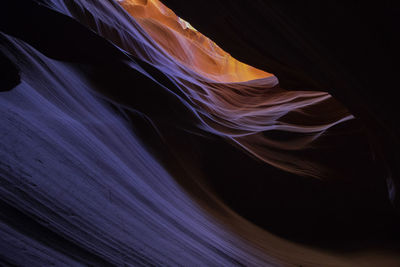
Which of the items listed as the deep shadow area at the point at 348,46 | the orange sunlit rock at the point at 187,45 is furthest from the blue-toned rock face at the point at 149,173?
the orange sunlit rock at the point at 187,45

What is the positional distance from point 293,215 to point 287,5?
2260 mm

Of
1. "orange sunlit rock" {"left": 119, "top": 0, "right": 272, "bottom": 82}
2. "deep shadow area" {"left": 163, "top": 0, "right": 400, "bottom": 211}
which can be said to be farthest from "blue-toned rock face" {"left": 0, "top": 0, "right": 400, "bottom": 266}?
"orange sunlit rock" {"left": 119, "top": 0, "right": 272, "bottom": 82}

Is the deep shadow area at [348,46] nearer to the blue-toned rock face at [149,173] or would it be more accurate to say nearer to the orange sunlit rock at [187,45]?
the blue-toned rock face at [149,173]

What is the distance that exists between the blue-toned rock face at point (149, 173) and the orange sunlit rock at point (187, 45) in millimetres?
6191

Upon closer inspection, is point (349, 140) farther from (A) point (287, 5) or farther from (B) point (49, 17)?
(B) point (49, 17)

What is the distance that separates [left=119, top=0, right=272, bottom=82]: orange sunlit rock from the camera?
11.0 m

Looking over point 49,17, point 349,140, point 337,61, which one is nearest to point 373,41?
point 337,61

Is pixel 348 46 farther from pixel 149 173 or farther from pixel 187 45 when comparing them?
pixel 187 45

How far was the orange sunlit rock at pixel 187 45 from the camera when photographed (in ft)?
36.0

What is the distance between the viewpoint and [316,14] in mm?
1826

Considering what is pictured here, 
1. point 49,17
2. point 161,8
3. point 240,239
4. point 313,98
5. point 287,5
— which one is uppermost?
point 161,8

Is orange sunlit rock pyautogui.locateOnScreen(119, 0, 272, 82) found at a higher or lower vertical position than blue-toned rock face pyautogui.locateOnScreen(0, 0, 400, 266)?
higher

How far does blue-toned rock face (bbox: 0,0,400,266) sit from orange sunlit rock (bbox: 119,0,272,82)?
6.19 meters

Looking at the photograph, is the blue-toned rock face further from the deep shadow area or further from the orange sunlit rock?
the orange sunlit rock
